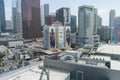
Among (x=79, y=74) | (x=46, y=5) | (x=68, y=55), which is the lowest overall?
(x=79, y=74)

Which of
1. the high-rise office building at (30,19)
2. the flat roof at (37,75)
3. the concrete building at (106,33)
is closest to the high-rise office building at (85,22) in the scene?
the concrete building at (106,33)

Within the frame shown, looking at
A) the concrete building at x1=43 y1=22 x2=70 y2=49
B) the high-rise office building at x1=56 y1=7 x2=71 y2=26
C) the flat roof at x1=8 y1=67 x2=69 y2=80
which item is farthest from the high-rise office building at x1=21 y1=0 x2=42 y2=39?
the flat roof at x1=8 y1=67 x2=69 y2=80

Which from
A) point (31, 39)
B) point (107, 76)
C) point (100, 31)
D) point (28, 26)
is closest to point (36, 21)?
point (28, 26)

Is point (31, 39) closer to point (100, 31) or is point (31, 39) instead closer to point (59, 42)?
point (59, 42)

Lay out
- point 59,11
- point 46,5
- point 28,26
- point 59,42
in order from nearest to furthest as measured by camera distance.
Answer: point 59,42 < point 28,26 < point 59,11 < point 46,5

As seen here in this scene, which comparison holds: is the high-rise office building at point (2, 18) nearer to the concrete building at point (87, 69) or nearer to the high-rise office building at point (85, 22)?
the high-rise office building at point (85, 22)

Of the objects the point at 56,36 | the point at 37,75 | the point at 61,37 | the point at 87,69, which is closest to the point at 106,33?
the point at 61,37

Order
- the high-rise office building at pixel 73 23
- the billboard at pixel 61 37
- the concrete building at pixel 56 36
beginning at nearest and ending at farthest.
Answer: the concrete building at pixel 56 36 → the billboard at pixel 61 37 → the high-rise office building at pixel 73 23
